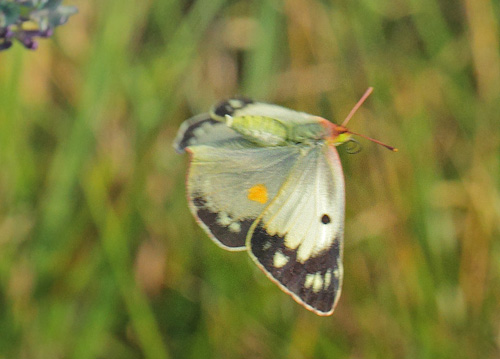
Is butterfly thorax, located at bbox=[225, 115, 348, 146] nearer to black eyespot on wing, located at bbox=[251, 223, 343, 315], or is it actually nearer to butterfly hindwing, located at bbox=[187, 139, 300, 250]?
butterfly hindwing, located at bbox=[187, 139, 300, 250]

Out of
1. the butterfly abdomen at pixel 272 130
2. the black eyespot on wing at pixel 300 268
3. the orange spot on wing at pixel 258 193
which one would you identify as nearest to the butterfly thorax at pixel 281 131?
the butterfly abdomen at pixel 272 130

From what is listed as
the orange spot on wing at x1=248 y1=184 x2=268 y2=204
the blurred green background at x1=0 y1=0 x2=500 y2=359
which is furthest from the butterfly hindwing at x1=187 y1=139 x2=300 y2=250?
the blurred green background at x1=0 y1=0 x2=500 y2=359

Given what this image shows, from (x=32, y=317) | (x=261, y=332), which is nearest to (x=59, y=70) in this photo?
(x=32, y=317)

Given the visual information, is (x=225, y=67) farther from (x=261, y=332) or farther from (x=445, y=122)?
(x=261, y=332)

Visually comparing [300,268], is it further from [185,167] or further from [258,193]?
[185,167]

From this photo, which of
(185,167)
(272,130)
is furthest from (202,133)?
(185,167)

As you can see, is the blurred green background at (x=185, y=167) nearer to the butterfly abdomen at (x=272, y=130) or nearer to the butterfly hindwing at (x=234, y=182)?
the butterfly hindwing at (x=234, y=182)
